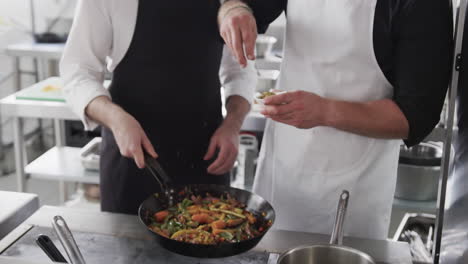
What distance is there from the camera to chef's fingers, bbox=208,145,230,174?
5.32 ft

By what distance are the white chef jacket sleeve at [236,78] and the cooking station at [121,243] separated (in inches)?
23.4

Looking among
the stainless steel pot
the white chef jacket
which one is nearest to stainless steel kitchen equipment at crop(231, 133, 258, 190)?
the white chef jacket

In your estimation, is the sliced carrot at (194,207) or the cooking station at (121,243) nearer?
the cooking station at (121,243)

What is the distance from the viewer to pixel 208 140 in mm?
1771

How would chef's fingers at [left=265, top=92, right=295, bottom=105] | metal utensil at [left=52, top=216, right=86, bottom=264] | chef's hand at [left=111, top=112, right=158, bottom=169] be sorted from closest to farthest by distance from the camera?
metal utensil at [left=52, top=216, right=86, bottom=264] < chef's fingers at [left=265, top=92, right=295, bottom=105] < chef's hand at [left=111, top=112, right=158, bottom=169]

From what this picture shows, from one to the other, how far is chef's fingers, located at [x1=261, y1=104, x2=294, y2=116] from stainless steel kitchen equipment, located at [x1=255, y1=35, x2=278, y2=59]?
1.66m

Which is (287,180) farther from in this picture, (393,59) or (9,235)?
(9,235)

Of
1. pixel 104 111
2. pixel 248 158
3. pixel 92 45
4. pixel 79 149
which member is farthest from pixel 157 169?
pixel 79 149

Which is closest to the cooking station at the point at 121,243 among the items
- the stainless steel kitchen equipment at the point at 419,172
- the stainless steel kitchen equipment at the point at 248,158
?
the stainless steel kitchen equipment at the point at 419,172

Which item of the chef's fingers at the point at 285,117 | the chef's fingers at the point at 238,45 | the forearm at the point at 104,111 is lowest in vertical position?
the forearm at the point at 104,111

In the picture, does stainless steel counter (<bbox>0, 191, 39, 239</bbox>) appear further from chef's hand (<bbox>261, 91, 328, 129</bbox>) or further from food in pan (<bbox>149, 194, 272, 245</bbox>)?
chef's hand (<bbox>261, 91, 328, 129</bbox>)

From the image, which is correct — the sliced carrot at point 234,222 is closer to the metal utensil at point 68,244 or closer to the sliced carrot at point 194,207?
the sliced carrot at point 194,207

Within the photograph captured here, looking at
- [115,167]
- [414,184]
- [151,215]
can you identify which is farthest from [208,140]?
[414,184]

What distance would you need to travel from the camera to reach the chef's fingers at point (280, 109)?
1.31 m
